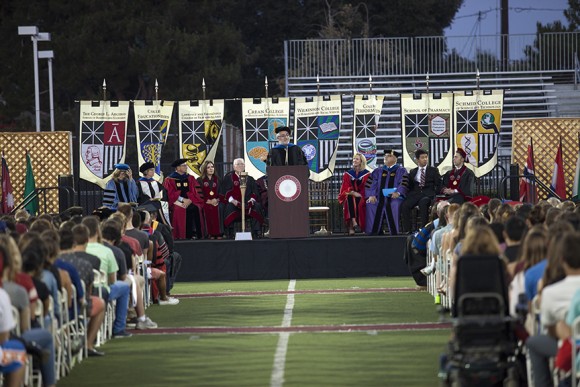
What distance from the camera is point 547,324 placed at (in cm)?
949

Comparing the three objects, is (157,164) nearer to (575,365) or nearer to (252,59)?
(575,365)

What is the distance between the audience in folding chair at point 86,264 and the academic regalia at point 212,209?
41.3 ft

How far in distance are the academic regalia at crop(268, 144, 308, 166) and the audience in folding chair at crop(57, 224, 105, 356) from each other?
36.8 feet

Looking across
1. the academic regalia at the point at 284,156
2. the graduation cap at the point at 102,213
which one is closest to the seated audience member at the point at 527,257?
the graduation cap at the point at 102,213

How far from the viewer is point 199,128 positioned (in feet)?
92.3

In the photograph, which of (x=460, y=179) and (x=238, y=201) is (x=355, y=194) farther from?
(x=238, y=201)

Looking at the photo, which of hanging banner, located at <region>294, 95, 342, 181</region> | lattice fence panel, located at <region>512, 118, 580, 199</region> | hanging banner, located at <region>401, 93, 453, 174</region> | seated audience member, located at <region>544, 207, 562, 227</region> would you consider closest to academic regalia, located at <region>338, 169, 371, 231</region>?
hanging banner, located at <region>294, 95, 342, 181</region>

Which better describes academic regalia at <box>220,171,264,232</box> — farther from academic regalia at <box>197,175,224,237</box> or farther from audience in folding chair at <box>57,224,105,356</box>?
audience in folding chair at <box>57,224,105,356</box>

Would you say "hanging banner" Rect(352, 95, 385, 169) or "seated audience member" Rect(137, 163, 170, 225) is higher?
"hanging banner" Rect(352, 95, 385, 169)

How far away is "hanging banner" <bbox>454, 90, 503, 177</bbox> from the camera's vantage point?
2838cm

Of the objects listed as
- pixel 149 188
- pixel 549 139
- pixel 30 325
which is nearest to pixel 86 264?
pixel 30 325

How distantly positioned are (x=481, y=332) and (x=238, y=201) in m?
16.7

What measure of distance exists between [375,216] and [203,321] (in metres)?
9.39

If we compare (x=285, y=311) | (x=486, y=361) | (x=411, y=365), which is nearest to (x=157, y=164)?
(x=285, y=311)
